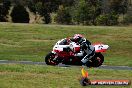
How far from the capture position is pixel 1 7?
209 feet

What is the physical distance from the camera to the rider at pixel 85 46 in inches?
867

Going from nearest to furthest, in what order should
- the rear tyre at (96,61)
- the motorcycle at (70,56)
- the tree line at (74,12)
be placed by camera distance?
the motorcycle at (70,56) → the rear tyre at (96,61) → the tree line at (74,12)

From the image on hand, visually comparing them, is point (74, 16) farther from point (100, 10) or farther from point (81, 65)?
point (81, 65)

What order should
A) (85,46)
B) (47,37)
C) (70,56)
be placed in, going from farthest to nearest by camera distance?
(47,37) → (70,56) → (85,46)

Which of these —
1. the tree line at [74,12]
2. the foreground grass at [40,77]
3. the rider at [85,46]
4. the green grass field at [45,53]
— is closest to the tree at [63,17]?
the tree line at [74,12]

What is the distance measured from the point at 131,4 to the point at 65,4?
46.3 feet

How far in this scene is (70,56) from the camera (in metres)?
22.5

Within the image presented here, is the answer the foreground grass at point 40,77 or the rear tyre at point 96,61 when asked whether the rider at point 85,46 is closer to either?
the rear tyre at point 96,61

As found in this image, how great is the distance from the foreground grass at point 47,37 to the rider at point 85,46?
12.5m

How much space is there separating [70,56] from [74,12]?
125 feet

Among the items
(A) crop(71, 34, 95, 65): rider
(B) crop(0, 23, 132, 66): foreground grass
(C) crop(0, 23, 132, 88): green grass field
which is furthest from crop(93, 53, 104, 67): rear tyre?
(B) crop(0, 23, 132, 66): foreground grass

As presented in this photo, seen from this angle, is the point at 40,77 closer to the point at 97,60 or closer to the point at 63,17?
the point at 97,60

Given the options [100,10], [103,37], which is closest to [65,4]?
[100,10]

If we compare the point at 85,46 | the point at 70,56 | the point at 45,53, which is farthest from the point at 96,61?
the point at 45,53
